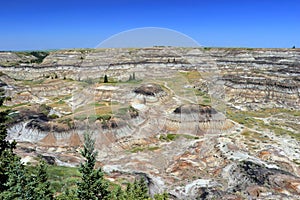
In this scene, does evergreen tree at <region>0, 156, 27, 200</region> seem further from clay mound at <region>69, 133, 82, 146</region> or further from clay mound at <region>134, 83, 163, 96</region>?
clay mound at <region>134, 83, 163, 96</region>

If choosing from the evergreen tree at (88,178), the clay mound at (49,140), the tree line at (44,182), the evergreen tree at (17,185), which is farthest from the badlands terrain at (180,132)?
the evergreen tree at (88,178)

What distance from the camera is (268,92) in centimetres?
7750

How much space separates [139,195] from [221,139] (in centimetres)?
3197

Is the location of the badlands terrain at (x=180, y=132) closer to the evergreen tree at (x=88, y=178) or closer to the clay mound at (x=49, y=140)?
the clay mound at (x=49, y=140)

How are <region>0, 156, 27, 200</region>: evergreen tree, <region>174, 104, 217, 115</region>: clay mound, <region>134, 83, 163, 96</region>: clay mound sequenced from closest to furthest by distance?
<region>0, 156, 27, 200</region>: evergreen tree, <region>174, 104, 217, 115</region>: clay mound, <region>134, 83, 163, 96</region>: clay mound

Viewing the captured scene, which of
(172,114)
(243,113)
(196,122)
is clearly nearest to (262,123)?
(243,113)

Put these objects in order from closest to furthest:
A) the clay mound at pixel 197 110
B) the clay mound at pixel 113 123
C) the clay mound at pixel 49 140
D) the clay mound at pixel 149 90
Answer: the clay mound at pixel 49 140, the clay mound at pixel 113 123, the clay mound at pixel 197 110, the clay mound at pixel 149 90

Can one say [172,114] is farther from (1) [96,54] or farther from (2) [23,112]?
(1) [96,54]

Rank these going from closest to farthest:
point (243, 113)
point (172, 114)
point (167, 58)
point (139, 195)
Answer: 1. point (139, 195)
2. point (172, 114)
3. point (243, 113)
4. point (167, 58)

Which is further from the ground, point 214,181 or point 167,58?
point 167,58

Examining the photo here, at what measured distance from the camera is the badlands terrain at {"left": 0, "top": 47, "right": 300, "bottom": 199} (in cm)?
3234

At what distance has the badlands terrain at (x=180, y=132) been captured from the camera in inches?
1273

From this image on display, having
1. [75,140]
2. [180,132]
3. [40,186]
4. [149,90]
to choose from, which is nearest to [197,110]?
[180,132]

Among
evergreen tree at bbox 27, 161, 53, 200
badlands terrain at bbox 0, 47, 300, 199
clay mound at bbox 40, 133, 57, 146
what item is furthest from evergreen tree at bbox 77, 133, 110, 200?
clay mound at bbox 40, 133, 57, 146
